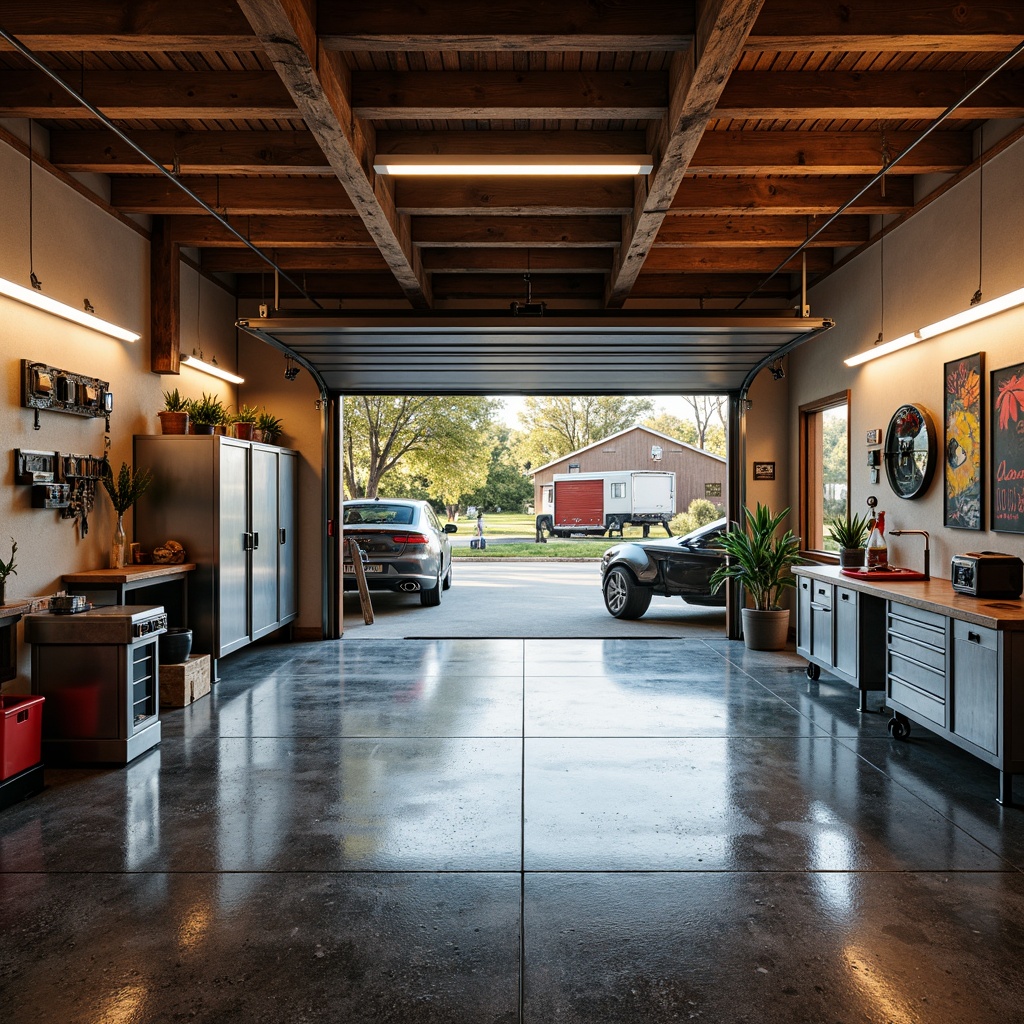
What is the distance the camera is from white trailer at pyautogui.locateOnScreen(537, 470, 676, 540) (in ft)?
79.0

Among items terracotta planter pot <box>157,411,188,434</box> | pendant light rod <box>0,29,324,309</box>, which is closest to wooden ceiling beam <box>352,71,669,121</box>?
pendant light rod <box>0,29,324,309</box>

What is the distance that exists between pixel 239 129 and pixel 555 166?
2.15 meters

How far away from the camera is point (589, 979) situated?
7.47 ft

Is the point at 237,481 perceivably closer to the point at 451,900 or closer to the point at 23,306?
the point at 23,306

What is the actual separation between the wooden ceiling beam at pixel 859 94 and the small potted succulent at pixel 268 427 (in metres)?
5.10

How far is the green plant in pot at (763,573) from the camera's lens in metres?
7.50

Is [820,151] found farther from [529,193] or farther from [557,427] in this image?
[557,427]

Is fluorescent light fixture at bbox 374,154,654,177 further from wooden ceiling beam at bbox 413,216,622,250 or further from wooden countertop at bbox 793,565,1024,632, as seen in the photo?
wooden countertop at bbox 793,565,1024,632

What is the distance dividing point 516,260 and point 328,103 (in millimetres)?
3499

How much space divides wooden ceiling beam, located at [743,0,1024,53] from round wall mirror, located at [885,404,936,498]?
2585 millimetres

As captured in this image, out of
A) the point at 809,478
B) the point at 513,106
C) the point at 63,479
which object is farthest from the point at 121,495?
the point at 809,478

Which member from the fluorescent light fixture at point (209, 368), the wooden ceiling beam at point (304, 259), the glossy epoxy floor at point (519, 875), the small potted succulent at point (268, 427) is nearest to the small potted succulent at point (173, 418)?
the fluorescent light fixture at point (209, 368)

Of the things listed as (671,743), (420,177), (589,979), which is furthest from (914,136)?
(589,979)

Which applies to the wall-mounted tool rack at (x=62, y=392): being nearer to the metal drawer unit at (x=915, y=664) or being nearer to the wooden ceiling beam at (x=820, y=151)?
the wooden ceiling beam at (x=820, y=151)
